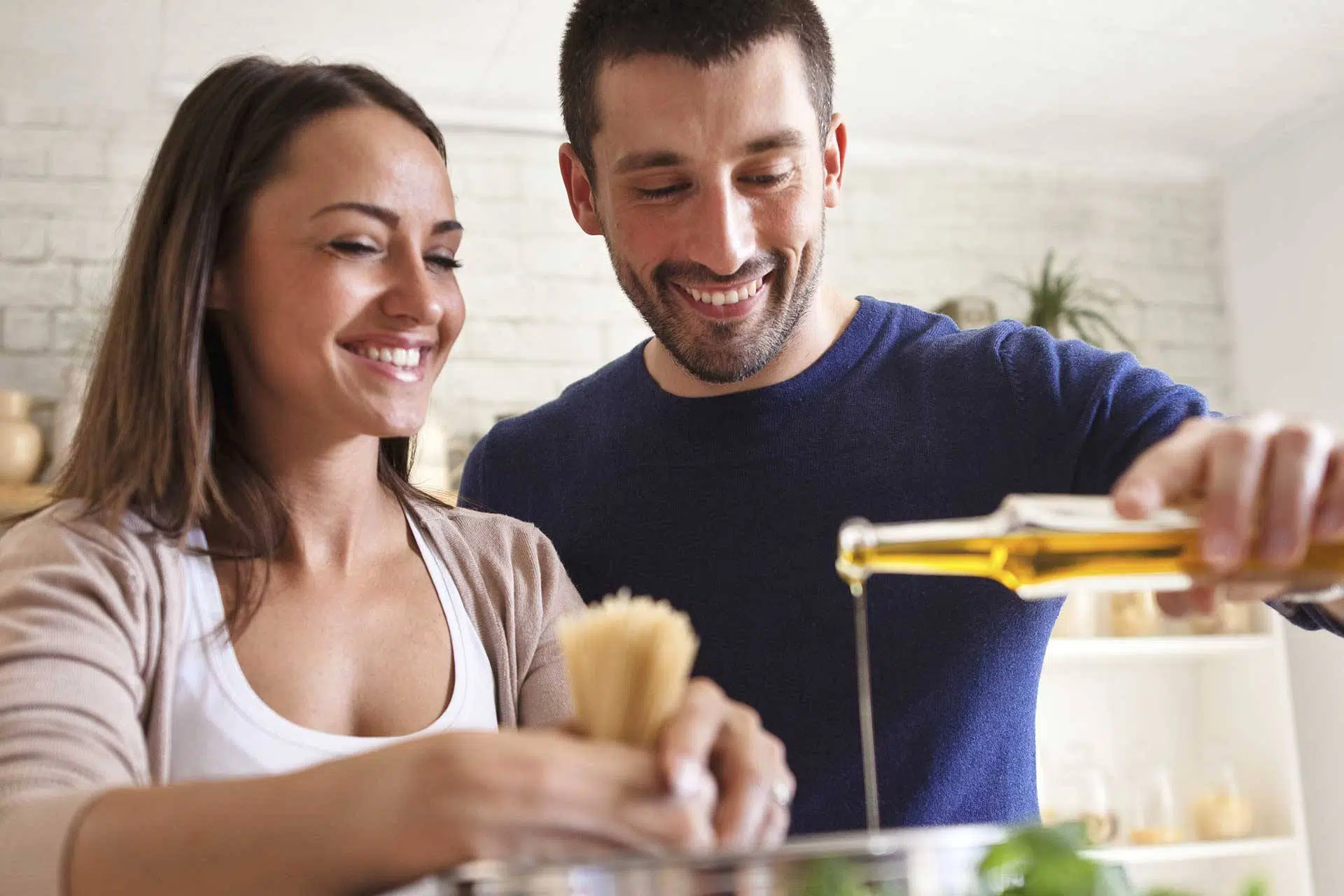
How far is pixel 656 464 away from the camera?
1.45 meters

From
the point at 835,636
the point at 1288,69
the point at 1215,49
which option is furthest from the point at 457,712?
the point at 1288,69

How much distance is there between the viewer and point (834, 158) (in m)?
1.52

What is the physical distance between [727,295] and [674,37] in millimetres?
247

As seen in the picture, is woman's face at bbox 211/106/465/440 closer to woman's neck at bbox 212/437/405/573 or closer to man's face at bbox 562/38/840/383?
woman's neck at bbox 212/437/405/573

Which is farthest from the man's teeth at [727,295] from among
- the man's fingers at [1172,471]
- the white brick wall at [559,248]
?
the white brick wall at [559,248]

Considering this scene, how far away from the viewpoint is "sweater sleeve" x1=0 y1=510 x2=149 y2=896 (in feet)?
2.48

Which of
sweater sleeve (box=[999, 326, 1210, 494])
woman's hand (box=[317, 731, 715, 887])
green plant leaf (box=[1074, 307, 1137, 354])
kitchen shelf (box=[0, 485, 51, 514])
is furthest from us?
green plant leaf (box=[1074, 307, 1137, 354])

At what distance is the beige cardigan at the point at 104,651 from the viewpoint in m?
0.78

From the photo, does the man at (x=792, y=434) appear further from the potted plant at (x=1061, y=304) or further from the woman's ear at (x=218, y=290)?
Result: the potted plant at (x=1061, y=304)

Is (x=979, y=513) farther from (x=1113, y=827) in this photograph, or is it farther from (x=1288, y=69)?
(x=1288, y=69)

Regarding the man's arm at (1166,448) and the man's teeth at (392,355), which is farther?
the man's teeth at (392,355)

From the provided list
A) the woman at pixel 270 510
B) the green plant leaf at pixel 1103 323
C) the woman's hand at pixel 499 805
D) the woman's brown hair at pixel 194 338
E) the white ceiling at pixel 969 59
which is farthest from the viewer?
the green plant leaf at pixel 1103 323

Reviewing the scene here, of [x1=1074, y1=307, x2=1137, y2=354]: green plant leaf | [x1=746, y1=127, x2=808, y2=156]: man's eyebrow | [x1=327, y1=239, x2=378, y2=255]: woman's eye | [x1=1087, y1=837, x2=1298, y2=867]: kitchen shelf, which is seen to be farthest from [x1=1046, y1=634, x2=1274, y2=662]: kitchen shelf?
[x1=327, y1=239, x2=378, y2=255]: woman's eye

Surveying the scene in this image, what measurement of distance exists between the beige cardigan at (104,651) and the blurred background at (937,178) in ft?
7.19
